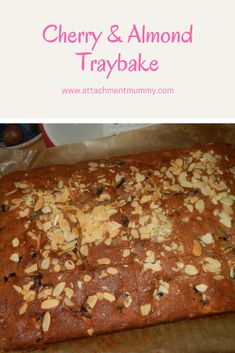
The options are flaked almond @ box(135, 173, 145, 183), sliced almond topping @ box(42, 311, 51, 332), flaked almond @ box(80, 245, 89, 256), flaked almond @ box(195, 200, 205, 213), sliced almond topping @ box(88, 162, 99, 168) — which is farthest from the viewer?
sliced almond topping @ box(88, 162, 99, 168)

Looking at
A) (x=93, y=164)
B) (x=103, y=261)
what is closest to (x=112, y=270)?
(x=103, y=261)

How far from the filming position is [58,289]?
1674 millimetres

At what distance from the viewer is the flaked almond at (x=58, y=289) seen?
1667 mm

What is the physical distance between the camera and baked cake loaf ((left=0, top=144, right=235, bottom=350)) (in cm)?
166

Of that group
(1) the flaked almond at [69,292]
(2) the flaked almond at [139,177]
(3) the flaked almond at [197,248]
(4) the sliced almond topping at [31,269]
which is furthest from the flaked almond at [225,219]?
(4) the sliced almond topping at [31,269]

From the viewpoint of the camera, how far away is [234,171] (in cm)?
200

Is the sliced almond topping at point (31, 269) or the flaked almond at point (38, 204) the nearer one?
the sliced almond topping at point (31, 269)

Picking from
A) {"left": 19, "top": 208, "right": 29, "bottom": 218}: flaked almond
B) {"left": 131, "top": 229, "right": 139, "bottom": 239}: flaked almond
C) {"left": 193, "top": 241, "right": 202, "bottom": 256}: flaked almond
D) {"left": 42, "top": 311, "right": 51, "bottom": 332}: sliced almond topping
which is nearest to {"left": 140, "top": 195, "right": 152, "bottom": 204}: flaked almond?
{"left": 131, "top": 229, "right": 139, "bottom": 239}: flaked almond

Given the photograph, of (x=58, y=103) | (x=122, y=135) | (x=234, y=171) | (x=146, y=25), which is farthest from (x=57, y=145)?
(x=146, y=25)

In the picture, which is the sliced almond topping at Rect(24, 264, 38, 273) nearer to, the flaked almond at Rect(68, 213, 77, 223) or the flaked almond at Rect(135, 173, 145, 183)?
the flaked almond at Rect(68, 213, 77, 223)

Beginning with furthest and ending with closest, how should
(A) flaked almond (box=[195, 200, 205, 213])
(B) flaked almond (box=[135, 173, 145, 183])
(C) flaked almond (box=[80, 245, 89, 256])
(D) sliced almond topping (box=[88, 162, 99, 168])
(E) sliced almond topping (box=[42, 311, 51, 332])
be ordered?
(D) sliced almond topping (box=[88, 162, 99, 168]) < (B) flaked almond (box=[135, 173, 145, 183]) < (A) flaked almond (box=[195, 200, 205, 213]) < (C) flaked almond (box=[80, 245, 89, 256]) < (E) sliced almond topping (box=[42, 311, 51, 332])

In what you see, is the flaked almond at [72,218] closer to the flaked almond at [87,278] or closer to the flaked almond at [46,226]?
the flaked almond at [46,226]

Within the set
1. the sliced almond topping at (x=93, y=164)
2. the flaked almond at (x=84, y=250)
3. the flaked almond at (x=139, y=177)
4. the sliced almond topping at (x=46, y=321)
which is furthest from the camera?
the sliced almond topping at (x=93, y=164)

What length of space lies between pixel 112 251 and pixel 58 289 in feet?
0.93
